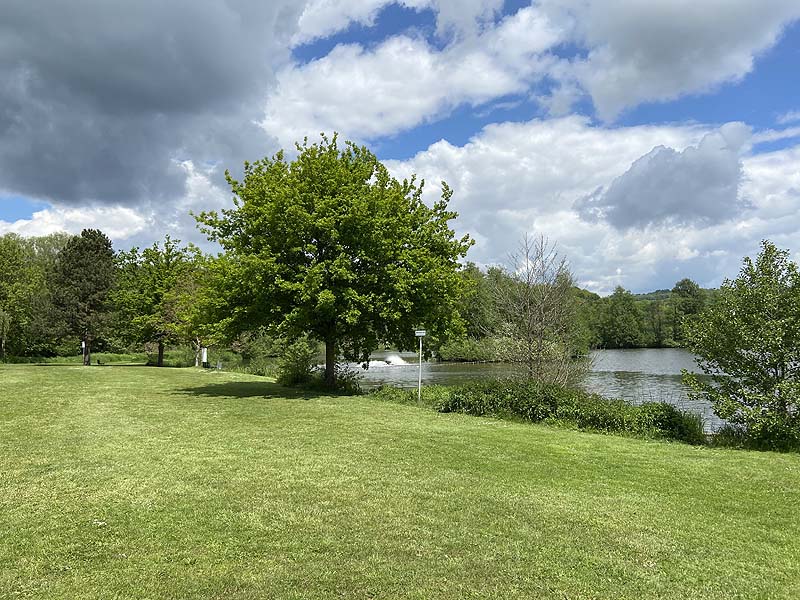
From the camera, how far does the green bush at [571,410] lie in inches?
463

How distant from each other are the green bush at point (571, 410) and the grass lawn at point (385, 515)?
124cm

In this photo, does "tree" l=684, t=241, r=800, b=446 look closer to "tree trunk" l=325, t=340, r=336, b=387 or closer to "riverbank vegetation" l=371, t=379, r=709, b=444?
"riverbank vegetation" l=371, t=379, r=709, b=444

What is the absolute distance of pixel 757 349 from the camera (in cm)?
1074

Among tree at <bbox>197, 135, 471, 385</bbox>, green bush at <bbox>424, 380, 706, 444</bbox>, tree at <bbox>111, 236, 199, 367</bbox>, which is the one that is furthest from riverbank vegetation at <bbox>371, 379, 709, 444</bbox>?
tree at <bbox>111, 236, 199, 367</bbox>

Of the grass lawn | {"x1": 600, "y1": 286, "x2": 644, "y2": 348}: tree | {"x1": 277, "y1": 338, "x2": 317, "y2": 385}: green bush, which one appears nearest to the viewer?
the grass lawn

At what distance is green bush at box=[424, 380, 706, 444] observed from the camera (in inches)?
463

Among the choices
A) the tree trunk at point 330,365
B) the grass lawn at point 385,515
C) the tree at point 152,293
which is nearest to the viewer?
the grass lawn at point 385,515

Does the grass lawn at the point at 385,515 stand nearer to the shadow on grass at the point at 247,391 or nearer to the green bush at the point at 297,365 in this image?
the shadow on grass at the point at 247,391

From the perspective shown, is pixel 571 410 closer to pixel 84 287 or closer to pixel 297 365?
pixel 297 365

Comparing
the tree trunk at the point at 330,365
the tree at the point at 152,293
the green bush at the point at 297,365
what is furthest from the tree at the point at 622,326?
the tree trunk at the point at 330,365

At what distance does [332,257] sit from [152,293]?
986 inches

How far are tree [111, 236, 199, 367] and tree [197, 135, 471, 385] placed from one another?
20.0 metres

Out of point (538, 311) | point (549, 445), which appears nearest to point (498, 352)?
point (538, 311)

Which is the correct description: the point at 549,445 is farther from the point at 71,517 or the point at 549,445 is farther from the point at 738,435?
the point at 71,517
